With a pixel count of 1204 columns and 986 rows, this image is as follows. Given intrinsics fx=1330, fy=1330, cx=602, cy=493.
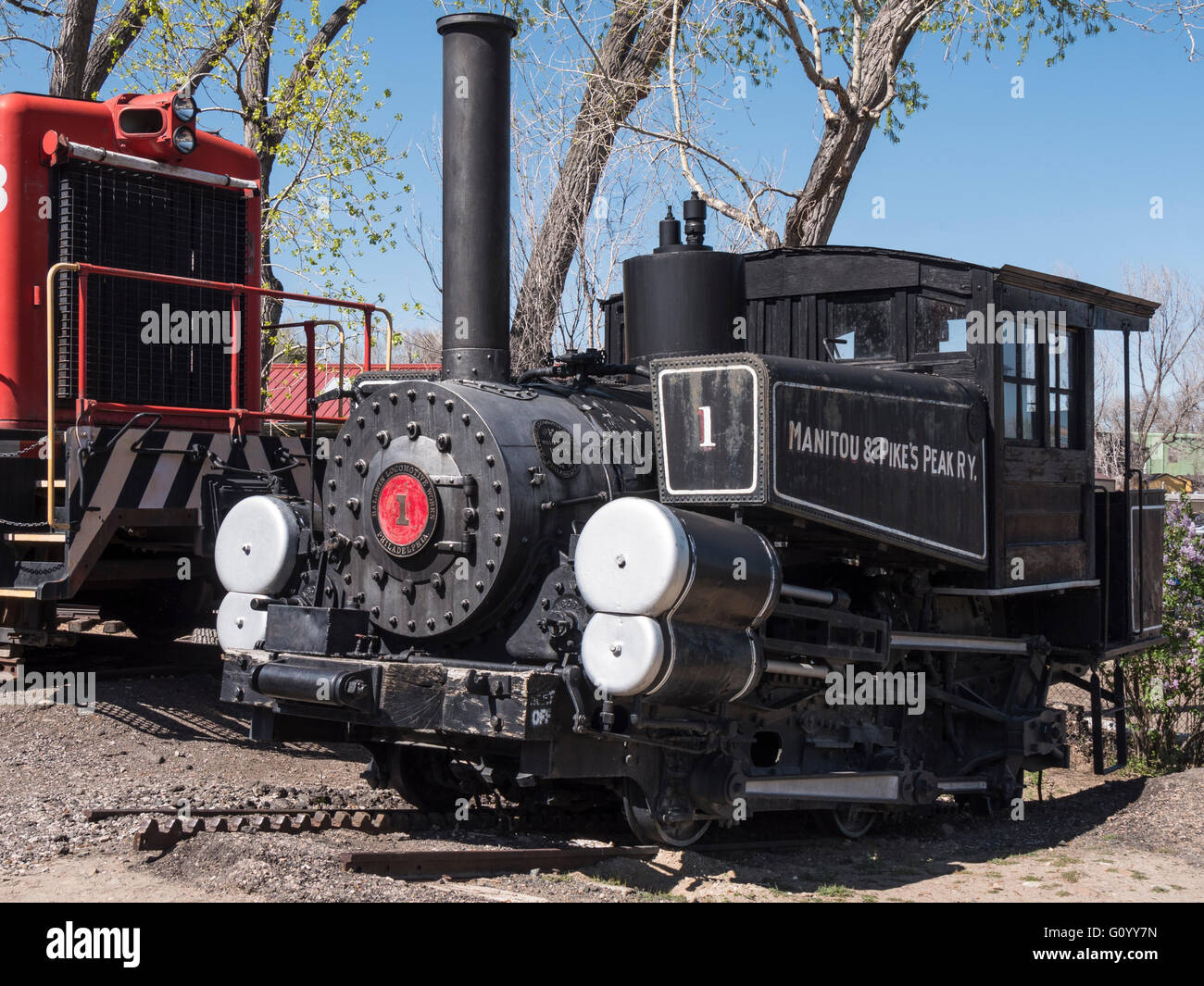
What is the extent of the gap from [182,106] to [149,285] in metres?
1.25

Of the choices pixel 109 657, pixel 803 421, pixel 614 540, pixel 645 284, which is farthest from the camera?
pixel 109 657

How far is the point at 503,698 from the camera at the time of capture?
17.8 ft

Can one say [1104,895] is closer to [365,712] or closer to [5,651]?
[365,712]

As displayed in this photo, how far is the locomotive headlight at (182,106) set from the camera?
29.5 ft

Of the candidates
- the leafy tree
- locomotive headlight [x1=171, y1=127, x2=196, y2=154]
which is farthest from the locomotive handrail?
the leafy tree

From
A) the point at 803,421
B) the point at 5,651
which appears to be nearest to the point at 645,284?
the point at 803,421

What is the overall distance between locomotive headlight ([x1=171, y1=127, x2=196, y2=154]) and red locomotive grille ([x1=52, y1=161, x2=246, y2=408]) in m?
0.25

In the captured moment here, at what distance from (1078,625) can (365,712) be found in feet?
16.0

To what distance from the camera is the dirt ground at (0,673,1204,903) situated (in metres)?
5.24

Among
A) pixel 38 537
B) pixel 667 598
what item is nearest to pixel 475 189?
pixel 667 598

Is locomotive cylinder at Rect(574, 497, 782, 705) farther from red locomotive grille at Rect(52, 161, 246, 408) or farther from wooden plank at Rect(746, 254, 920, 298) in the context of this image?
red locomotive grille at Rect(52, 161, 246, 408)

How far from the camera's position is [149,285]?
353 inches

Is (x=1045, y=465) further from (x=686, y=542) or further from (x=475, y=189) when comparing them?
(x=475, y=189)

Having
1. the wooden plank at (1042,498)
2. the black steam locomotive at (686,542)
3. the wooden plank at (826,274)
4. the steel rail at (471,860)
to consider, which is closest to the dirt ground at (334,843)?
the steel rail at (471,860)
